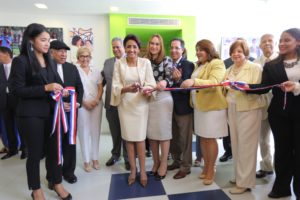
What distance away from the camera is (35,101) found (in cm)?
189

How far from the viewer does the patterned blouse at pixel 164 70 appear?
8.00ft

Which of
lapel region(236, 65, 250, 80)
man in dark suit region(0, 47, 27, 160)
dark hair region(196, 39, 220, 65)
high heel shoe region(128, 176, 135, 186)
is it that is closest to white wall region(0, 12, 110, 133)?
man in dark suit region(0, 47, 27, 160)

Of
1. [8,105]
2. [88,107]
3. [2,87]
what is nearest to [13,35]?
[2,87]

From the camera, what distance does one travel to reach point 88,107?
2.73 m

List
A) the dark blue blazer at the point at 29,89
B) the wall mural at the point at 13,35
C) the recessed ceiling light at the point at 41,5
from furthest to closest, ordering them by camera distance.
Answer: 1. the wall mural at the point at 13,35
2. the recessed ceiling light at the point at 41,5
3. the dark blue blazer at the point at 29,89

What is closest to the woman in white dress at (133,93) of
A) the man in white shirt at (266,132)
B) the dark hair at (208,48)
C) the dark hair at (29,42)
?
the dark hair at (208,48)

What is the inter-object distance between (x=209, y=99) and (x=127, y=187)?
130 cm

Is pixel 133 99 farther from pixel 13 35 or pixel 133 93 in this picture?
pixel 13 35

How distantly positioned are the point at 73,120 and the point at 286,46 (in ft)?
6.70

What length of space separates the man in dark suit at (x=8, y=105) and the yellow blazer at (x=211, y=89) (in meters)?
2.65

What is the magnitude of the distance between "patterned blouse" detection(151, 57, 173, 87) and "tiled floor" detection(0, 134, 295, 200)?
1.12 meters

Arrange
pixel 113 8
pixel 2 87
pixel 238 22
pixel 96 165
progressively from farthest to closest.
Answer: pixel 238 22
pixel 113 8
pixel 2 87
pixel 96 165

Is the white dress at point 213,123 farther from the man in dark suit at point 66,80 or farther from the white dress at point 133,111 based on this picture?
the man in dark suit at point 66,80

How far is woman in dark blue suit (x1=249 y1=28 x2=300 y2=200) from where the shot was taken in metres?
1.91
